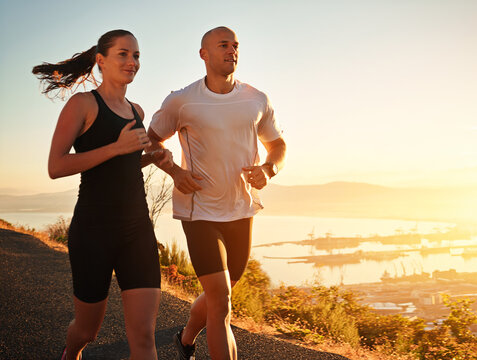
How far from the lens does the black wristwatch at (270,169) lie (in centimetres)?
340

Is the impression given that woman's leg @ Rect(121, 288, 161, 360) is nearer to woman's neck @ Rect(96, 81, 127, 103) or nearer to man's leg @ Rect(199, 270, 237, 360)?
man's leg @ Rect(199, 270, 237, 360)

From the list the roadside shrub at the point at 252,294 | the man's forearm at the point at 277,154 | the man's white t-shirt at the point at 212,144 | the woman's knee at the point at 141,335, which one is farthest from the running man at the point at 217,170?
the roadside shrub at the point at 252,294

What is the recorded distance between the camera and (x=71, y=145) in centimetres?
261

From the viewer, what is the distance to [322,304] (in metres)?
7.18

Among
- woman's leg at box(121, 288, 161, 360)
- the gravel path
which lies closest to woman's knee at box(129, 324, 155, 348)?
woman's leg at box(121, 288, 161, 360)

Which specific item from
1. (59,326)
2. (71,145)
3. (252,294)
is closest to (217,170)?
(71,145)

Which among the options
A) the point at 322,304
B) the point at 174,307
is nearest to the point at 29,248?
the point at 174,307

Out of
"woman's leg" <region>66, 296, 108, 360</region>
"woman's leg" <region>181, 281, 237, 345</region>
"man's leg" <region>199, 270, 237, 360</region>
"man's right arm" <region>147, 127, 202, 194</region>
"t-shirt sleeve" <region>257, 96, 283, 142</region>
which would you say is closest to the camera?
"woman's leg" <region>66, 296, 108, 360</region>

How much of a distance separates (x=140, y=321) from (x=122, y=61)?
4.71ft

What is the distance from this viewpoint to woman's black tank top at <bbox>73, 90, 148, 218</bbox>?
107 inches

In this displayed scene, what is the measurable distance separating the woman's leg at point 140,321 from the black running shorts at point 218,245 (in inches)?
21.0

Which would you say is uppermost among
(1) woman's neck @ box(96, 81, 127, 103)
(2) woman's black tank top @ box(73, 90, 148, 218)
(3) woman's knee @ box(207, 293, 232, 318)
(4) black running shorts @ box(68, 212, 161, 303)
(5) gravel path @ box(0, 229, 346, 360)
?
(1) woman's neck @ box(96, 81, 127, 103)

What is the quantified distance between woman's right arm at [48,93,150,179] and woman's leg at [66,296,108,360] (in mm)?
771

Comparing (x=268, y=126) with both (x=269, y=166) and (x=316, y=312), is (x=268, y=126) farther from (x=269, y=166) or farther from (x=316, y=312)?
(x=316, y=312)
